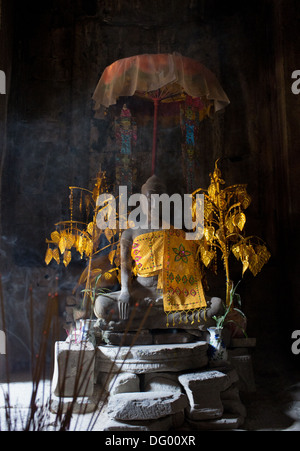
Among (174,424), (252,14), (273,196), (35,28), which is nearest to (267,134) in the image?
(273,196)

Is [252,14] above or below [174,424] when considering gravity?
above

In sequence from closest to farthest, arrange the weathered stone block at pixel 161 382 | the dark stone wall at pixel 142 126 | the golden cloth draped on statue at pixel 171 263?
the weathered stone block at pixel 161 382 → the golden cloth draped on statue at pixel 171 263 → the dark stone wall at pixel 142 126

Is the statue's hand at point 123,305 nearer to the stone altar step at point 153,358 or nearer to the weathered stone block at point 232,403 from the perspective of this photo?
the stone altar step at point 153,358

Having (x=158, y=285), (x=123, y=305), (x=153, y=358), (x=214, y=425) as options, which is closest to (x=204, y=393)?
(x=214, y=425)

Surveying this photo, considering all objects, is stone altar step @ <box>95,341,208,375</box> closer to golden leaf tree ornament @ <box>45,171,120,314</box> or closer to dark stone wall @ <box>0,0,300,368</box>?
golden leaf tree ornament @ <box>45,171,120,314</box>

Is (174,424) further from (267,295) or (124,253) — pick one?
(267,295)

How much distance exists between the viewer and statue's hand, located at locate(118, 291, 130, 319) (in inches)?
152

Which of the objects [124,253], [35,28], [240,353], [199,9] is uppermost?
[199,9]

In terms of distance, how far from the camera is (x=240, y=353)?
13.0 feet

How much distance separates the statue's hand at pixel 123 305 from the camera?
12.7 ft

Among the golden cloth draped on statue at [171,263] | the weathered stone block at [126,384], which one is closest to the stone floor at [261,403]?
the weathered stone block at [126,384]

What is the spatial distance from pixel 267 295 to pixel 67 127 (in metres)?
3.28

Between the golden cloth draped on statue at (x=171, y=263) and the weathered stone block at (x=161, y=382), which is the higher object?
the golden cloth draped on statue at (x=171, y=263)

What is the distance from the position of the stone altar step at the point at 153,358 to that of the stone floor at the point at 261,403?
391 millimetres
